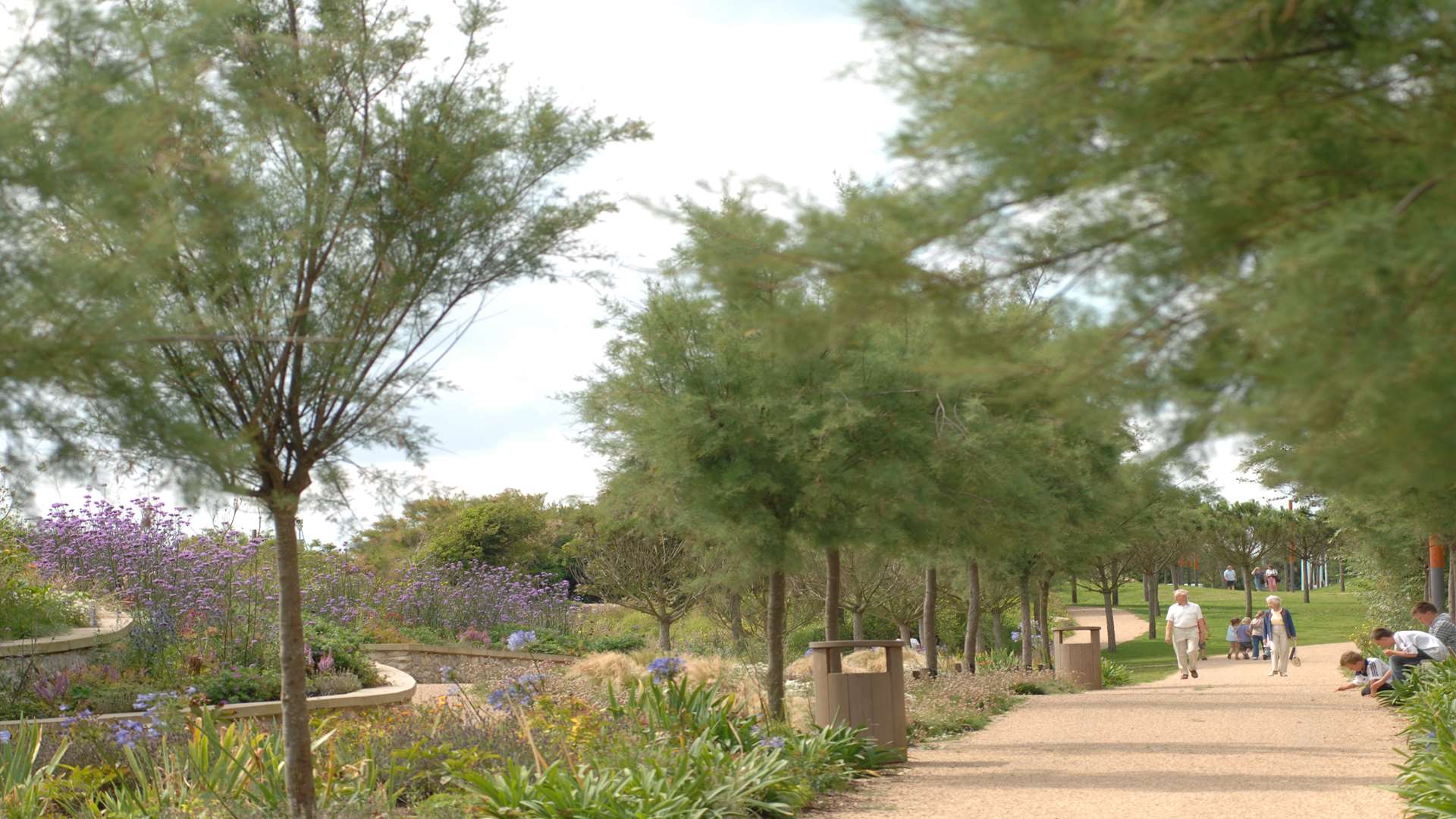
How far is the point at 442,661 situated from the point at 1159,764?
11.7 m

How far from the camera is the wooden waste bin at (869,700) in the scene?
9.93m

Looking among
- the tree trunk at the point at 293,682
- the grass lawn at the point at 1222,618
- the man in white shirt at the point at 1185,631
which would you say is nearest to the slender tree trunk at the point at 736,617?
the man in white shirt at the point at 1185,631

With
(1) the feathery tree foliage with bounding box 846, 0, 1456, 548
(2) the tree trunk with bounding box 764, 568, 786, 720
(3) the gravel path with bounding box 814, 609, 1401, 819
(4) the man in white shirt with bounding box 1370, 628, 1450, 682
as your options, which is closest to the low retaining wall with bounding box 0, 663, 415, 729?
(2) the tree trunk with bounding box 764, 568, 786, 720

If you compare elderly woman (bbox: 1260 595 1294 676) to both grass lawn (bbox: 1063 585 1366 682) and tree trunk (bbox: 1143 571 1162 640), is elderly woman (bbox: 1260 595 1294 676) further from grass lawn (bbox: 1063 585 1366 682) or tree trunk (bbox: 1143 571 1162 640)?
tree trunk (bbox: 1143 571 1162 640)

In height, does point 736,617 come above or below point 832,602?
below

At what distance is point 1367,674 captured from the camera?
15.5 metres

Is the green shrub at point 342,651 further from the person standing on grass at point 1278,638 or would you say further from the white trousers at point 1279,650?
the white trousers at point 1279,650

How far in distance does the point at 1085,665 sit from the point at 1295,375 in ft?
62.1

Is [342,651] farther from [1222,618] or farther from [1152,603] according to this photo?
[1222,618]

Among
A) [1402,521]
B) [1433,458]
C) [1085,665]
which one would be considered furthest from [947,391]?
[1085,665]

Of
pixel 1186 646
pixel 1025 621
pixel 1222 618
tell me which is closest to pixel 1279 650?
pixel 1186 646

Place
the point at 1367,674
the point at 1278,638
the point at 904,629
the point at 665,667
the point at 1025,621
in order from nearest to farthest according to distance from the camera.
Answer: the point at 665,667 < the point at 1367,674 < the point at 1025,621 < the point at 1278,638 < the point at 904,629

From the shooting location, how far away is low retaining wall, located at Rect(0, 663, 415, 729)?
9695 millimetres

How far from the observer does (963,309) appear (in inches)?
157
